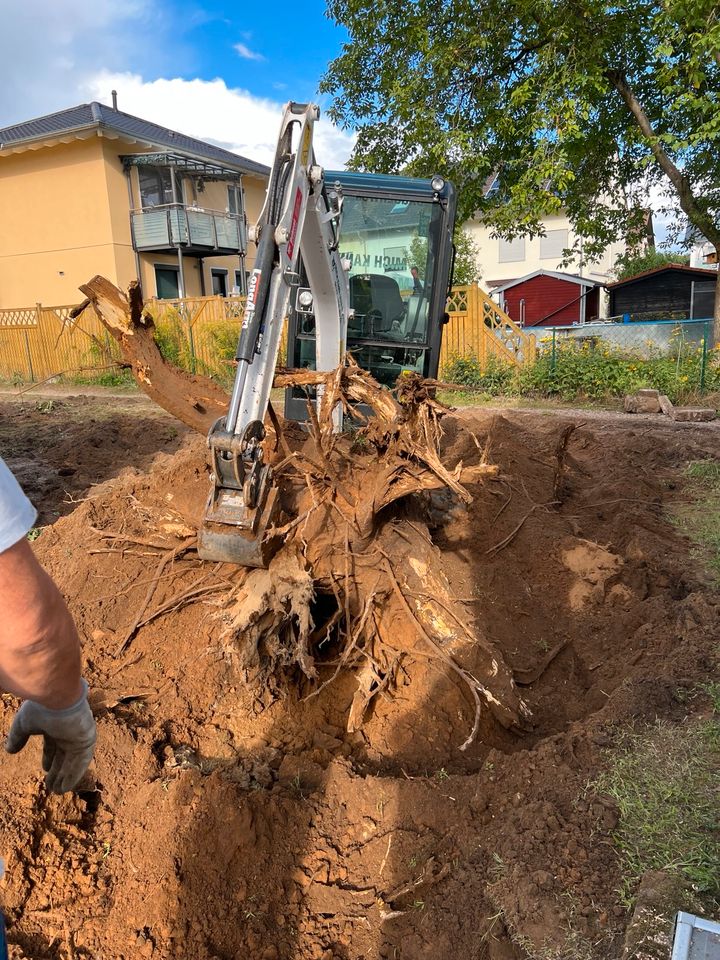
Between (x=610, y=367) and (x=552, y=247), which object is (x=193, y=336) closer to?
(x=610, y=367)

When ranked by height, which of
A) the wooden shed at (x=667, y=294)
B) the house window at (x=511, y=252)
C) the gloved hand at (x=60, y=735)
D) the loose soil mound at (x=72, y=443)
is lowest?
the loose soil mound at (x=72, y=443)

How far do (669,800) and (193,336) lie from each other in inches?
596

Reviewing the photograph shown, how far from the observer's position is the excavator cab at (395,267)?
17.5 ft

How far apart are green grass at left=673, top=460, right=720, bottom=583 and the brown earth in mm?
199

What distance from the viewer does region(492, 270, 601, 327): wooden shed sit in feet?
98.2

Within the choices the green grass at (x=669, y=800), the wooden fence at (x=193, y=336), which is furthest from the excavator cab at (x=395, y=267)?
the wooden fence at (x=193, y=336)

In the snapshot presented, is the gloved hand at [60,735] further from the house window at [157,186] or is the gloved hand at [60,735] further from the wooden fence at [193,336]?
the house window at [157,186]

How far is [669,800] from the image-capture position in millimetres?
2252

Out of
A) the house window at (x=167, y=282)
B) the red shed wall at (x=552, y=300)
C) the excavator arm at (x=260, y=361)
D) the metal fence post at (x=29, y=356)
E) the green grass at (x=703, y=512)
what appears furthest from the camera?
the red shed wall at (x=552, y=300)

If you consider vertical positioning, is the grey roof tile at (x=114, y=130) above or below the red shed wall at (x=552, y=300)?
above

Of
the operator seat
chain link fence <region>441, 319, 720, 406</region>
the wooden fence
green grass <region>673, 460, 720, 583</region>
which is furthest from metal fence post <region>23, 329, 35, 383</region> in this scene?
green grass <region>673, 460, 720, 583</region>

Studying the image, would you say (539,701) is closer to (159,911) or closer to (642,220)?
(159,911)

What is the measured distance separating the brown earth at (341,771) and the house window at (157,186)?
1963 cm

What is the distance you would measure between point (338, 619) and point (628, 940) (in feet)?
7.12
